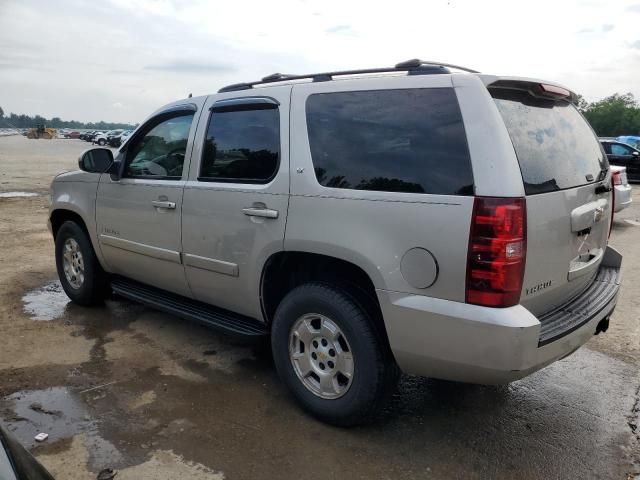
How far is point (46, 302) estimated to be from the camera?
5375 millimetres

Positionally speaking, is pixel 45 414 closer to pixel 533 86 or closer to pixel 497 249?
pixel 497 249

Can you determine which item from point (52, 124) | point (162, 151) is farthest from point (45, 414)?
point (52, 124)

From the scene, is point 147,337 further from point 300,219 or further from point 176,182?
point 300,219

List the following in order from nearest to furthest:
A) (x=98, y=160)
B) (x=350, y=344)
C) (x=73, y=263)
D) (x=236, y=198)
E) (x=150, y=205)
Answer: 1. (x=350, y=344)
2. (x=236, y=198)
3. (x=150, y=205)
4. (x=98, y=160)
5. (x=73, y=263)

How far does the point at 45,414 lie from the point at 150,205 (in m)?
1.63

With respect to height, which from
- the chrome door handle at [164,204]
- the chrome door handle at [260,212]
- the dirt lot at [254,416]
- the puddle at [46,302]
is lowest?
the puddle at [46,302]

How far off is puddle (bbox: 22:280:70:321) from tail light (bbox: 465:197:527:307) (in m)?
4.06

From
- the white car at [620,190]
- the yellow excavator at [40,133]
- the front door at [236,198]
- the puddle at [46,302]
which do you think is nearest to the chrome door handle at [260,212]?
the front door at [236,198]

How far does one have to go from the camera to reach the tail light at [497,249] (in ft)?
7.98

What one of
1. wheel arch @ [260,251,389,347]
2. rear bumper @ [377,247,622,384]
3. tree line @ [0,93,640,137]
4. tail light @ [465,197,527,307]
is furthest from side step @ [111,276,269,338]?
tree line @ [0,93,640,137]

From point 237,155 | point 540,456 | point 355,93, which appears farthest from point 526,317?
point 237,155

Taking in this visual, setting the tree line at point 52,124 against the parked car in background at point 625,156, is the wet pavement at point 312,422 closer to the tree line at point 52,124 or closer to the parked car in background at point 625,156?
the parked car in background at point 625,156

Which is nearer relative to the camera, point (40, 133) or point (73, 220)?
point (73, 220)

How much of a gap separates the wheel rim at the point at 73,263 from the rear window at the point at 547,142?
406cm
